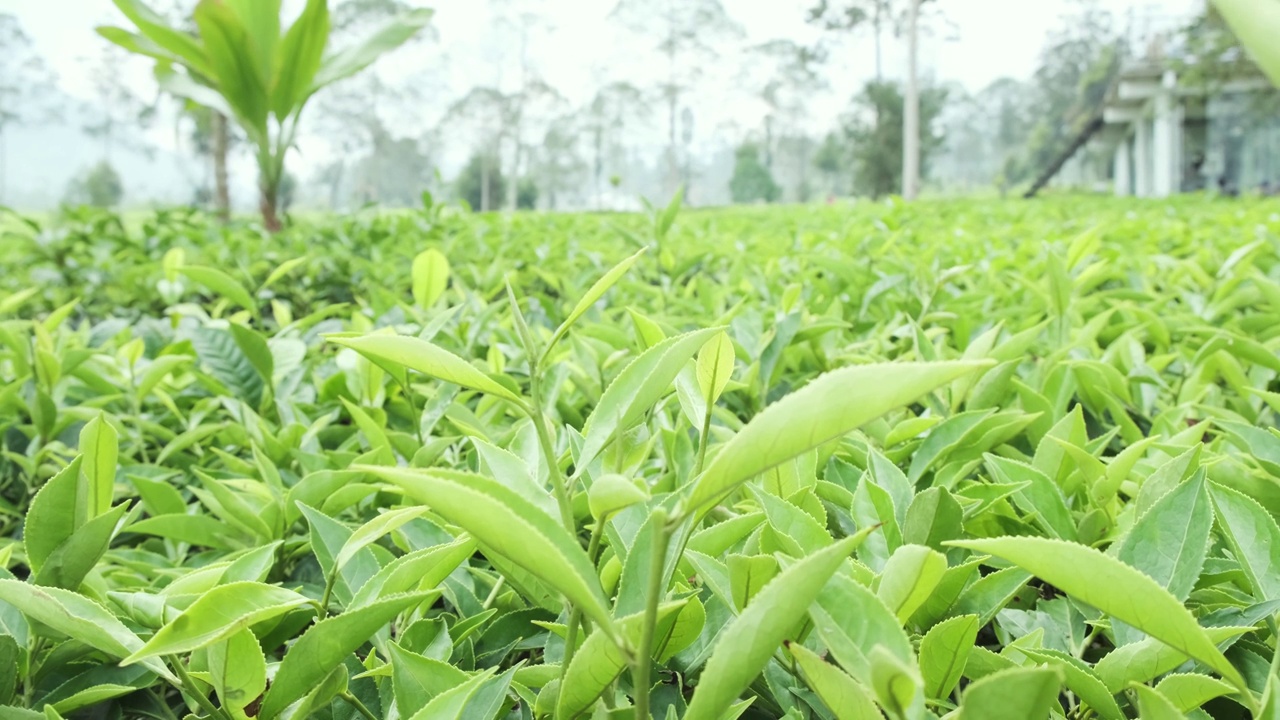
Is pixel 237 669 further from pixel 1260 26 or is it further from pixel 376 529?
pixel 1260 26

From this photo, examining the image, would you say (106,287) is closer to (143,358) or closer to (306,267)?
(306,267)

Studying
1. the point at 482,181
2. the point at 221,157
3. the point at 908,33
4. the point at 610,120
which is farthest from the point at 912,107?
the point at 610,120

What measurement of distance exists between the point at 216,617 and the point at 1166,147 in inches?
936

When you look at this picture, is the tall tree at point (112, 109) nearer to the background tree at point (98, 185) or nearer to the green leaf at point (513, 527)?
the background tree at point (98, 185)

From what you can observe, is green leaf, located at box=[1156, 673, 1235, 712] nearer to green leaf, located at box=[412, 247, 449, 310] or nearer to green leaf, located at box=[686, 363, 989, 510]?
green leaf, located at box=[686, 363, 989, 510]

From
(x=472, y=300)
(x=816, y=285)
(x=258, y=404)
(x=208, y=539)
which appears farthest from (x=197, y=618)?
(x=816, y=285)

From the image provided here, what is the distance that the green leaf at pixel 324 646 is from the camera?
388mm

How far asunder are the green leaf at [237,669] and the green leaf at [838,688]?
0.83ft

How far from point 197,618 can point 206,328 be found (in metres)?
0.76

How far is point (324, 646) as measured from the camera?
395mm

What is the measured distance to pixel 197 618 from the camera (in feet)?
1.19

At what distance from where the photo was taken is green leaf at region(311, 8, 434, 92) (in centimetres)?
359

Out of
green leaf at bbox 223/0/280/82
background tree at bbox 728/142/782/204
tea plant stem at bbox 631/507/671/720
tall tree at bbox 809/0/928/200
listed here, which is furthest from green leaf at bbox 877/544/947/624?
background tree at bbox 728/142/782/204

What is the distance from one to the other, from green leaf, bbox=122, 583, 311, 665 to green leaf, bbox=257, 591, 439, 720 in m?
0.02
